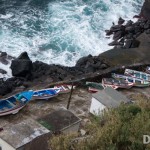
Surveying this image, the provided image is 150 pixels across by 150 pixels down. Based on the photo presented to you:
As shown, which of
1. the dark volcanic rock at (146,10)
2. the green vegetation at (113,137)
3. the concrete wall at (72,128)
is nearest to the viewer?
the green vegetation at (113,137)

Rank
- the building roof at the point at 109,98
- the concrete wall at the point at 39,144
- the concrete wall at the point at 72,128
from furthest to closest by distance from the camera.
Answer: the building roof at the point at 109,98 → the concrete wall at the point at 72,128 → the concrete wall at the point at 39,144

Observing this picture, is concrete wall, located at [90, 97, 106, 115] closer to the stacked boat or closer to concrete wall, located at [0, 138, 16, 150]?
the stacked boat

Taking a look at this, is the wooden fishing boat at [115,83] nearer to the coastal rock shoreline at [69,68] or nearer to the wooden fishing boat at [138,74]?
the coastal rock shoreline at [69,68]

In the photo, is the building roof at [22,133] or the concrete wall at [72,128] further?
the concrete wall at [72,128]

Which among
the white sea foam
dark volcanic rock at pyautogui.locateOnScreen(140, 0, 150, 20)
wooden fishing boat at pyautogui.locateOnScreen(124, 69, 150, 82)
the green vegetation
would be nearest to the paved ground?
wooden fishing boat at pyautogui.locateOnScreen(124, 69, 150, 82)

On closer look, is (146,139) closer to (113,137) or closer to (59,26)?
(113,137)

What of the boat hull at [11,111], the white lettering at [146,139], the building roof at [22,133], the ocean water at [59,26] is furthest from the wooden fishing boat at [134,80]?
the white lettering at [146,139]

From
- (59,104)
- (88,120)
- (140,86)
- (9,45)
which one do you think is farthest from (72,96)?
(9,45)
